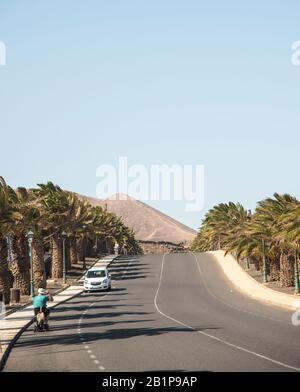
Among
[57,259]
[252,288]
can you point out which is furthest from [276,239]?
[57,259]

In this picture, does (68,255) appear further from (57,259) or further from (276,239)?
(276,239)

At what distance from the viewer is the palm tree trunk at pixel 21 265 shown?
61375 mm

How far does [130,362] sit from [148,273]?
68.7 metres

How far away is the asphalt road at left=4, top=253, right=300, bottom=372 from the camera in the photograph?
2120cm

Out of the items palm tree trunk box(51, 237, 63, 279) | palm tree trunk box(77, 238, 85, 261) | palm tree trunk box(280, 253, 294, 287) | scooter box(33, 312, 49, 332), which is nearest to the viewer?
scooter box(33, 312, 49, 332)

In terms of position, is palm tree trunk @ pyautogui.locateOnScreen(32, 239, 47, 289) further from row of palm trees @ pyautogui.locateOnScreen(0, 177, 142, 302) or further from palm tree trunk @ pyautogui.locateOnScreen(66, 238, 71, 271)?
palm tree trunk @ pyautogui.locateOnScreen(66, 238, 71, 271)

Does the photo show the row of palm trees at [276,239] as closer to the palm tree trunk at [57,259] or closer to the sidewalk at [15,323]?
the sidewalk at [15,323]

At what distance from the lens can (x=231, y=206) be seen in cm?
11300

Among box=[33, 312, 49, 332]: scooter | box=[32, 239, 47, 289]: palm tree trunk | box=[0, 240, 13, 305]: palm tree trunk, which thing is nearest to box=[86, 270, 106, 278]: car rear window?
box=[32, 239, 47, 289]: palm tree trunk

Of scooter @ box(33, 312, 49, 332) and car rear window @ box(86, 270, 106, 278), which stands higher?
car rear window @ box(86, 270, 106, 278)

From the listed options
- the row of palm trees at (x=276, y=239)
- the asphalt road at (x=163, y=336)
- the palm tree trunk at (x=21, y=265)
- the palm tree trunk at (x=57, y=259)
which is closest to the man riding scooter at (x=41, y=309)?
the asphalt road at (x=163, y=336)

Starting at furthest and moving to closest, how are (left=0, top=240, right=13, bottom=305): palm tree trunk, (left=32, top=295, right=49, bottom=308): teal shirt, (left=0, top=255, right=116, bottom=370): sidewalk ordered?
(left=0, top=240, right=13, bottom=305): palm tree trunk
(left=32, top=295, right=49, bottom=308): teal shirt
(left=0, top=255, right=116, bottom=370): sidewalk
